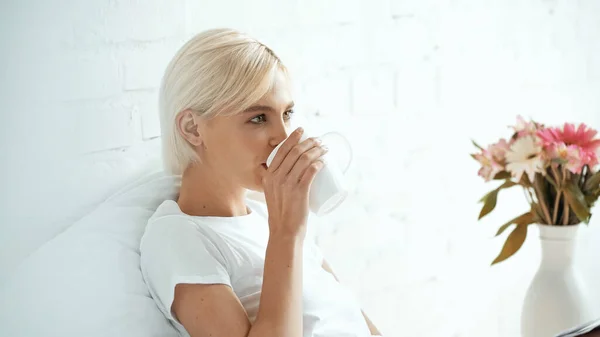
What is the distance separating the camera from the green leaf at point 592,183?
1538 millimetres

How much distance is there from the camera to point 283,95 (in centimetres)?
124

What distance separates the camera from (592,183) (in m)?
1.54

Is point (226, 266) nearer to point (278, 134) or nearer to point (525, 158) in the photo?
point (278, 134)

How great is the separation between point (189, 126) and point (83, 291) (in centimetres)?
29

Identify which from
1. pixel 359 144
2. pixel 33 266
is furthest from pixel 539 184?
pixel 33 266

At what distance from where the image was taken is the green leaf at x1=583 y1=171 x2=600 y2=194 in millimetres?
1538

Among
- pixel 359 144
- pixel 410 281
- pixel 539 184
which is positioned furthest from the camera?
pixel 410 281

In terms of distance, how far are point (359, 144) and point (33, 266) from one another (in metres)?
0.81

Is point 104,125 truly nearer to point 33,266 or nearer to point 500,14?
point 33,266

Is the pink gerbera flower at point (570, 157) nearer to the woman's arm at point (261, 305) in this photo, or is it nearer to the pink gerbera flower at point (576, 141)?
the pink gerbera flower at point (576, 141)

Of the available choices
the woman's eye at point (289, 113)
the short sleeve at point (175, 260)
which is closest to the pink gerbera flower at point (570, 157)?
the woman's eye at point (289, 113)

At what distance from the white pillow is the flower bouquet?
2.42 ft

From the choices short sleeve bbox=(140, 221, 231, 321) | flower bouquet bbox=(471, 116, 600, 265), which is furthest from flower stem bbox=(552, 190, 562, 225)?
short sleeve bbox=(140, 221, 231, 321)

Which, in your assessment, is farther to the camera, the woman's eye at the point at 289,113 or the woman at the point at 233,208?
the woman's eye at the point at 289,113
